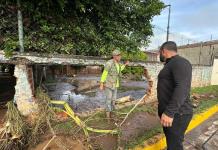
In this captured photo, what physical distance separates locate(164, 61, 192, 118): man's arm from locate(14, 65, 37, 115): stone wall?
3.60m

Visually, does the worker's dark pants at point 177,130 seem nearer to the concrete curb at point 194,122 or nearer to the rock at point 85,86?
the concrete curb at point 194,122

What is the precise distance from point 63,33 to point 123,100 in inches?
150

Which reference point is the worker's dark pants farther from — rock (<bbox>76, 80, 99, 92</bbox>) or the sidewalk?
rock (<bbox>76, 80, 99, 92</bbox>)

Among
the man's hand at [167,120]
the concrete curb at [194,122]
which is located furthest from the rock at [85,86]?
the man's hand at [167,120]

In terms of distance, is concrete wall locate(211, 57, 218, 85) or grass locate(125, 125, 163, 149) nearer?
grass locate(125, 125, 163, 149)

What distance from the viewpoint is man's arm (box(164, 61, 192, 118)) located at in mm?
3639

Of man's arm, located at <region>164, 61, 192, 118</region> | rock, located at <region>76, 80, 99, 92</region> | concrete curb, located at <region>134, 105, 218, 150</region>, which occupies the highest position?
man's arm, located at <region>164, 61, 192, 118</region>

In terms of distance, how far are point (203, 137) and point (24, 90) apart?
4.66 meters

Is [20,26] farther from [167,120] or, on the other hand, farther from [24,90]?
[167,120]

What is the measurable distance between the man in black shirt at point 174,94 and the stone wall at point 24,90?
3365 millimetres

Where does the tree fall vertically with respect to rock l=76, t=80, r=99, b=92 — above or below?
above

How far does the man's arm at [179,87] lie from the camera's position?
3639 mm

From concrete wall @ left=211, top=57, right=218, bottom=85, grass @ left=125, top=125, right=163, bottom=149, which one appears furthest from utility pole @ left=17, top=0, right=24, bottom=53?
concrete wall @ left=211, top=57, right=218, bottom=85

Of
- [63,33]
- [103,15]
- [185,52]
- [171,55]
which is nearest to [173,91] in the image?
[171,55]
